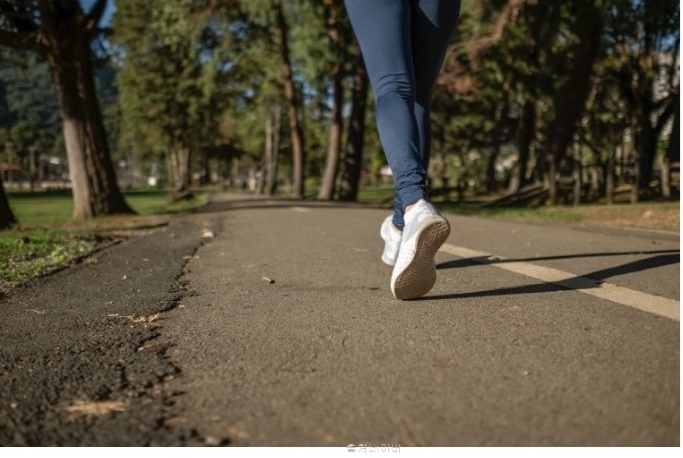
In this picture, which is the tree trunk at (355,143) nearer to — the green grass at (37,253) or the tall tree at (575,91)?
the tall tree at (575,91)

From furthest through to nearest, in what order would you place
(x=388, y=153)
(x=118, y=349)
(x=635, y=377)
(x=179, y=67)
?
1. (x=179, y=67)
2. (x=388, y=153)
3. (x=118, y=349)
4. (x=635, y=377)

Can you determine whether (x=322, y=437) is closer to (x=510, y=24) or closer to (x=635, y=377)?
(x=635, y=377)

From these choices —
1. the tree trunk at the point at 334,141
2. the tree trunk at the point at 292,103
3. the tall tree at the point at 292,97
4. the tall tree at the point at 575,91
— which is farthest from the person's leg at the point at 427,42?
the tree trunk at the point at 292,103

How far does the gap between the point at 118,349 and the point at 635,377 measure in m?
1.53

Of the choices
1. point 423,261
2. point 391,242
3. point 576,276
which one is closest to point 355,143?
point 391,242

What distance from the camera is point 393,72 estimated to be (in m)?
3.00

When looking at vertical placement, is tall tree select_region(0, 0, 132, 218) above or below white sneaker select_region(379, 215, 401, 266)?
above

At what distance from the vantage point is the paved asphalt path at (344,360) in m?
1.34

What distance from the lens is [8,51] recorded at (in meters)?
13.1

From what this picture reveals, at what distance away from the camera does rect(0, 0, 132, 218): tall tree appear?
466 inches

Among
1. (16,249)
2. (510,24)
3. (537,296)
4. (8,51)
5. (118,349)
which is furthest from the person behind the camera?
(510,24)

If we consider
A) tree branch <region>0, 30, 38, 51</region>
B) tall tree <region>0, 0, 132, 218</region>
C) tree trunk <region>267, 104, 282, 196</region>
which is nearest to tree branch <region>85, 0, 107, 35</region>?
tall tree <region>0, 0, 132, 218</region>

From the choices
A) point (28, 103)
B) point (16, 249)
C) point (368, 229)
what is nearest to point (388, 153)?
point (16, 249)

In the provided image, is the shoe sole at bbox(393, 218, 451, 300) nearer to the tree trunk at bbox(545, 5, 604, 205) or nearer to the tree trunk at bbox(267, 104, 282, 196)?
the tree trunk at bbox(545, 5, 604, 205)
